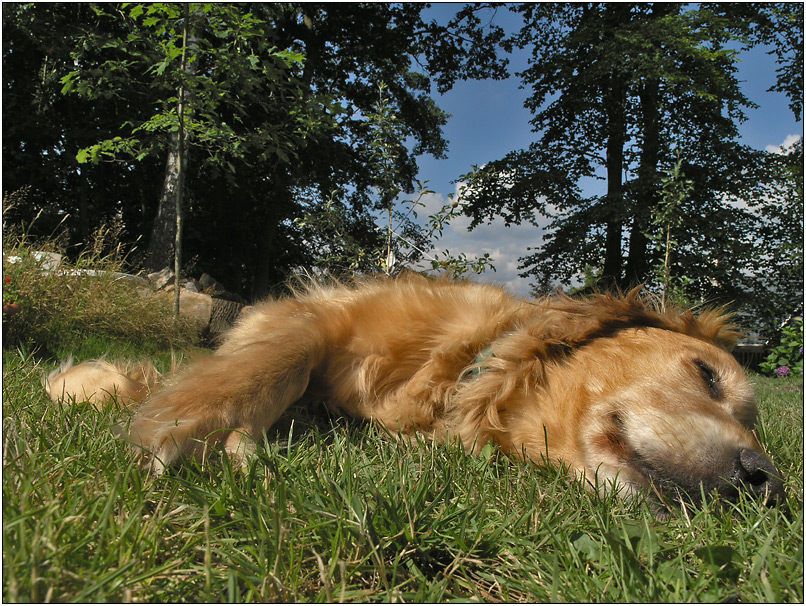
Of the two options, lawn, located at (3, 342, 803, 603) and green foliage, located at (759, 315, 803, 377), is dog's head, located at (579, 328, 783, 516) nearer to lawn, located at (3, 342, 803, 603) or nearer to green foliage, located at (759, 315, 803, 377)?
lawn, located at (3, 342, 803, 603)

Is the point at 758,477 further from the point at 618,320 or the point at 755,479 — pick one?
the point at 618,320

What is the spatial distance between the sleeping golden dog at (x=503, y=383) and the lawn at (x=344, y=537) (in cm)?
16

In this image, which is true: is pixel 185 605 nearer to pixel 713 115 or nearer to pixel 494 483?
pixel 494 483

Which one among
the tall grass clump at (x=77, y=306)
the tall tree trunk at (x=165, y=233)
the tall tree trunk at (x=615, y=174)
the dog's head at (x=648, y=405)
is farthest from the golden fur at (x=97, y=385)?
the tall tree trunk at (x=615, y=174)

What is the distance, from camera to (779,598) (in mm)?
946

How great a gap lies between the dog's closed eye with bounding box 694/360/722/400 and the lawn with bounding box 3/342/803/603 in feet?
1.50

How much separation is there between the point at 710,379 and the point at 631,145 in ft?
48.4

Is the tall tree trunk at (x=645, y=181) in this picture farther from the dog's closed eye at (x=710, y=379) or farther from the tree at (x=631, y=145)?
the dog's closed eye at (x=710, y=379)

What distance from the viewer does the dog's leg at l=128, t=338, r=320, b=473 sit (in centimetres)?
152

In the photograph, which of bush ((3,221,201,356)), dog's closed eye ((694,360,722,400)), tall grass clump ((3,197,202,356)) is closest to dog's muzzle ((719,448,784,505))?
dog's closed eye ((694,360,722,400))

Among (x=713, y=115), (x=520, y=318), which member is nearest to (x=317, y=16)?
(x=713, y=115)

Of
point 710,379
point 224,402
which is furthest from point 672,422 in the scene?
point 224,402

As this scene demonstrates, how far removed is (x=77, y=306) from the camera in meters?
5.47

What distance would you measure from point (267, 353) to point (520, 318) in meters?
1.20
